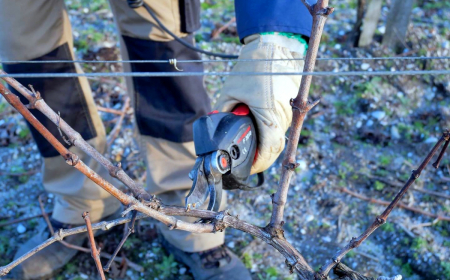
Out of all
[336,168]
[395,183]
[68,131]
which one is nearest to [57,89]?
[68,131]

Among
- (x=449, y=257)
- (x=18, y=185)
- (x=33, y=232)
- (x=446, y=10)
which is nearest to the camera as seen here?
(x=449, y=257)

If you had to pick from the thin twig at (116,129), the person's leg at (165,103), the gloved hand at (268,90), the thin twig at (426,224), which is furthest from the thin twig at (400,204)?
the thin twig at (116,129)

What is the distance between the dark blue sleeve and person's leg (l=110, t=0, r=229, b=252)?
0.58 meters

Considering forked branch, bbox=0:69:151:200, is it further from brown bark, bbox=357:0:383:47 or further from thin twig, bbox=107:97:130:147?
brown bark, bbox=357:0:383:47

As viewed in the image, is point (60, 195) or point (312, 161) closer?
point (60, 195)

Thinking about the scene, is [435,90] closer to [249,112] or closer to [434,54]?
[434,54]

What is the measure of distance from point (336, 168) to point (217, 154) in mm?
1469

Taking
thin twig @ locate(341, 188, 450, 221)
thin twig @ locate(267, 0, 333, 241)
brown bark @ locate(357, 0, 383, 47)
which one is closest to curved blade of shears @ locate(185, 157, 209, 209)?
thin twig @ locate(267, 0, 333, 241)

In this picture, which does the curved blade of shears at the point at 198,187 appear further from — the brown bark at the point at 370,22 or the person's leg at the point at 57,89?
the brown bark at the point at 370,22

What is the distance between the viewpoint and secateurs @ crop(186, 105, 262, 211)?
1.22 meters

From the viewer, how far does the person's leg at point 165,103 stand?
73.9 inches

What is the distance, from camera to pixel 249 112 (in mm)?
1438

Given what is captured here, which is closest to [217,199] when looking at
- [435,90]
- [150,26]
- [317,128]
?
[150,26]

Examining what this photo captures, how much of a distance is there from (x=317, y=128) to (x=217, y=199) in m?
1.63
